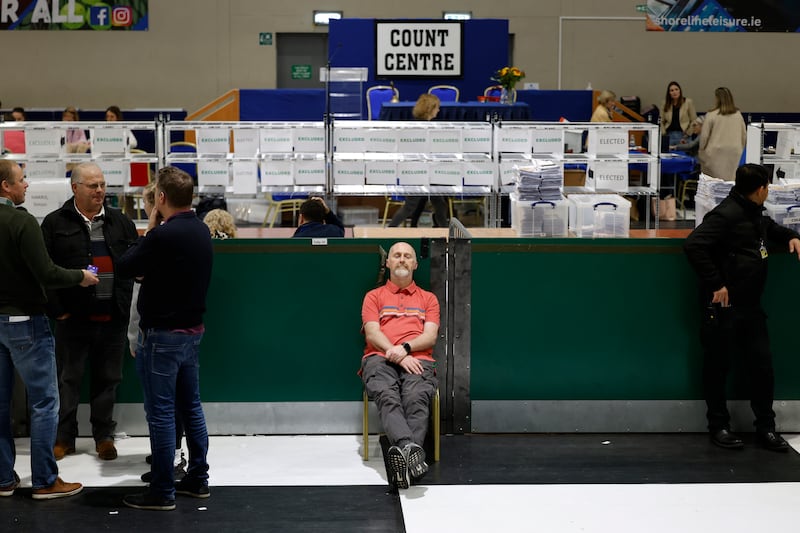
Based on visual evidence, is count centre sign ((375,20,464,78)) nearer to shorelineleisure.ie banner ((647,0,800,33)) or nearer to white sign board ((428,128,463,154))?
shorelineleisure.ie banner ((647,0,800,33))

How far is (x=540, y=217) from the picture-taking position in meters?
7.14

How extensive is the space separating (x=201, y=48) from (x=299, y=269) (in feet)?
51.3

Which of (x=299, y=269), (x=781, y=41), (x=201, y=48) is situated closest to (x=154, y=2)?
(x=201, y=48)

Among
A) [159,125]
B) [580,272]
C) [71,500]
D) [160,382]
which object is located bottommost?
[71,500]

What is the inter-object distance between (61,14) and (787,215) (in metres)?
17.2

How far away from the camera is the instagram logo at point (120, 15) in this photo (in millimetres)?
20969

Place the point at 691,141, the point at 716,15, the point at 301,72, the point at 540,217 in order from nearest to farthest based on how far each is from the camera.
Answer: the point at 540,217, the point at 691,141, the point at 716,15, the point at 301,72

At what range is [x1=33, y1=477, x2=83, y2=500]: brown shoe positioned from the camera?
555cm

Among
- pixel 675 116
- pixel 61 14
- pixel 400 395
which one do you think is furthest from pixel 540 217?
pixel 61 14

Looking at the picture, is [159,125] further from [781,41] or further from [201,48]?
[781,41]

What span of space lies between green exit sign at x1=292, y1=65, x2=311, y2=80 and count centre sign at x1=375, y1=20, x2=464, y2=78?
12.9ft

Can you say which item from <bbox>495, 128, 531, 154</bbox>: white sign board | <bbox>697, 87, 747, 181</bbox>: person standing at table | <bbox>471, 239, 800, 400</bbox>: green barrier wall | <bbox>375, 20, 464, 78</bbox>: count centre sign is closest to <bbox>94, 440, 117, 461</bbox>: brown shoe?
<bbox>471, 239, 800, 400</bbox>: green barrier wall

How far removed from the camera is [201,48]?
21297 millimetres

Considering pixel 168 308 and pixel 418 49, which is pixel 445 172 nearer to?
pixel 168 308
